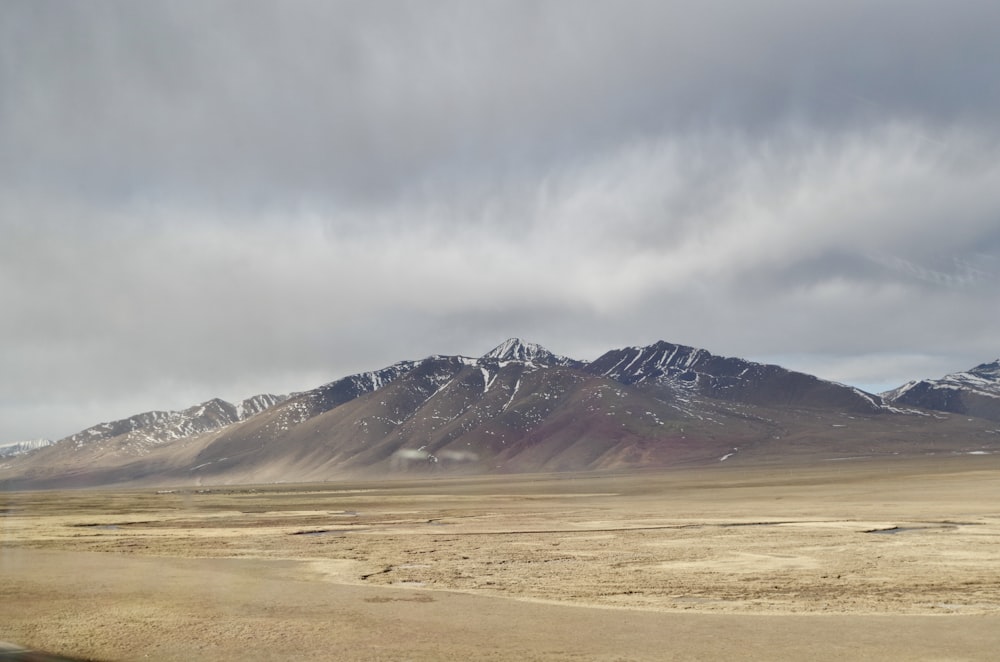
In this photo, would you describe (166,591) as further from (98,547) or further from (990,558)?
→ (990,558)

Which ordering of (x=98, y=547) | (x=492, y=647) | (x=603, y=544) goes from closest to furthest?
1. (x=492, y=647)
2. (x=603, y=544)
3. (x=98, y=547)

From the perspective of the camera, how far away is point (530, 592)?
23594mm

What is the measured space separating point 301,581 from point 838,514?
125 ft

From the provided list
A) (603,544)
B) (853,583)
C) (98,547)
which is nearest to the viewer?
(853,583)

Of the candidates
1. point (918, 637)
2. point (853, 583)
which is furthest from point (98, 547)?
point (918, 637)

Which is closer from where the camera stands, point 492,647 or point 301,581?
point 492,647

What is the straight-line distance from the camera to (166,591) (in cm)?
2472

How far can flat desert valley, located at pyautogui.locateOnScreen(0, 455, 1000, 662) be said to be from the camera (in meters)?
16.4

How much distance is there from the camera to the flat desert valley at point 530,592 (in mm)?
16375

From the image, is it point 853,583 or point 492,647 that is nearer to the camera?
point 492,647

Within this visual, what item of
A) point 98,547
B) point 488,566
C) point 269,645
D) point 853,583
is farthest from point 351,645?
point 98,547

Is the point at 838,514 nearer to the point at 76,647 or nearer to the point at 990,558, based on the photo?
the point at 990,558

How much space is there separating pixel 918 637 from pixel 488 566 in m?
16.7

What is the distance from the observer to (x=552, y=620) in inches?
752
